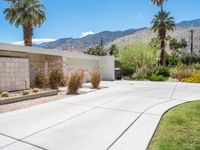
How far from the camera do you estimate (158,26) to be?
34812mm

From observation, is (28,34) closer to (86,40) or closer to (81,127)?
(81,127)

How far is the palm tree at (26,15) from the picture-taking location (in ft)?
86.5

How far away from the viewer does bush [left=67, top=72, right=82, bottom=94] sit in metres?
13.5

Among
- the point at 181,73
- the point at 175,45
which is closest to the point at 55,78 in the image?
the point at 181,73

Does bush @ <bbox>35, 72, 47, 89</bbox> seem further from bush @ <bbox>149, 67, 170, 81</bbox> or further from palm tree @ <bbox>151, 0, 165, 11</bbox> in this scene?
palm tree @ <bbox>151, 0, 165, 11</bbox>

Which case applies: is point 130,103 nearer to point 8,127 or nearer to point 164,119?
point 164,119

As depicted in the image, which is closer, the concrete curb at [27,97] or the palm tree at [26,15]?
the concrete curb at [27,97]

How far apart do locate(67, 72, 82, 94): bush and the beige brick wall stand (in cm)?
333

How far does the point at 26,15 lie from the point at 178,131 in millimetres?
24010

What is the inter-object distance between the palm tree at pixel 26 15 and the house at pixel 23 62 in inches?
312

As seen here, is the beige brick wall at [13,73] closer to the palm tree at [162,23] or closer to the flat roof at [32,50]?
the flat roof at [32,50]

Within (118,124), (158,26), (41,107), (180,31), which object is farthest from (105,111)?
(180,31)

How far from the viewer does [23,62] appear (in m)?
15.0

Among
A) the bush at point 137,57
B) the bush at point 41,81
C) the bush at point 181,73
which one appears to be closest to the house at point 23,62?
the bush at point 41,81
